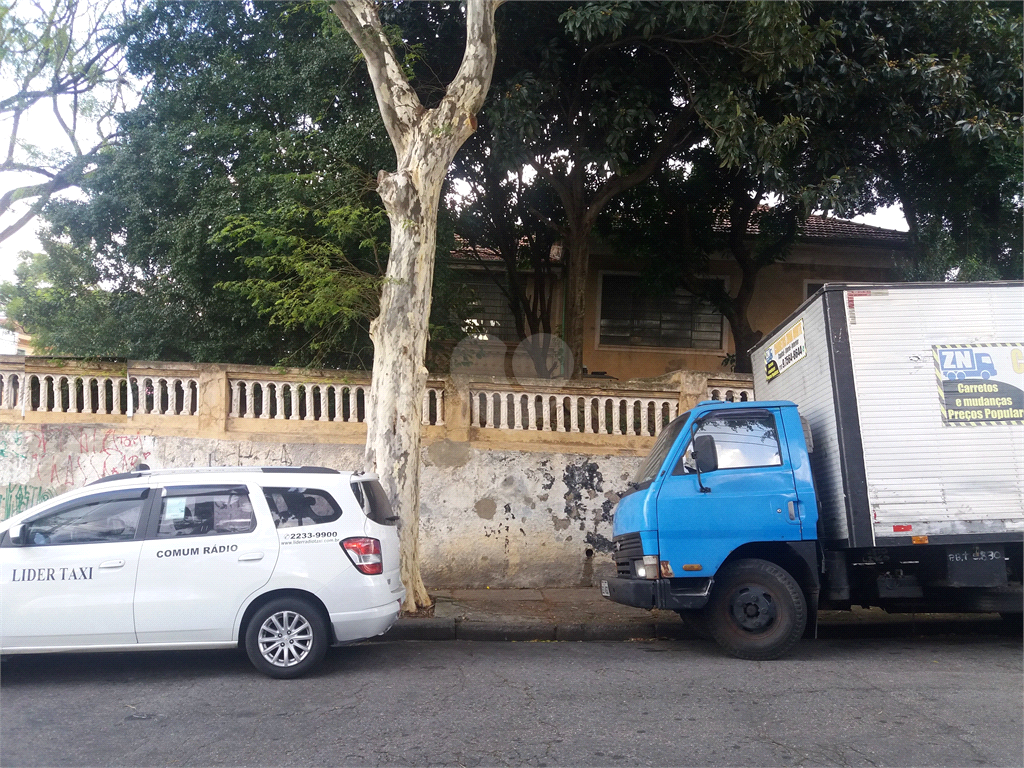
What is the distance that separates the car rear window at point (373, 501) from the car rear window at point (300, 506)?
0.23 m

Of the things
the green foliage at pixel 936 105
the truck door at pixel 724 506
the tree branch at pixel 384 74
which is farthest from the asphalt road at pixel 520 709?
the green foliage at pixel 936 105

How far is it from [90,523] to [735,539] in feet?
16.5

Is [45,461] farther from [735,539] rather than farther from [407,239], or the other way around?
[735,539]

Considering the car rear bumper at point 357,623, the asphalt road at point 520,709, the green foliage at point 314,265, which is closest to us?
the asphalt road at point 520,709

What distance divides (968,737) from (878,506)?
208cm

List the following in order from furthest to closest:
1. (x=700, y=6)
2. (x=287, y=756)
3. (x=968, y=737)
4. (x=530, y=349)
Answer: (x=530, y=349), (x=700, y=6), (x=968, y=737), (x=287, y=756)

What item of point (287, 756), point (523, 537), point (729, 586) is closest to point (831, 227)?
point (523, 537)

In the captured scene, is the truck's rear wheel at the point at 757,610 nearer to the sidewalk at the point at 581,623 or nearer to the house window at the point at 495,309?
the sidewalk at the point at 581,623

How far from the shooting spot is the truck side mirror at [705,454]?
6.68 m

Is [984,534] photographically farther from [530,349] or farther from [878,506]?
[530,349]

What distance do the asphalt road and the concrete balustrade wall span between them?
104 inches

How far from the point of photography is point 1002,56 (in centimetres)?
1034

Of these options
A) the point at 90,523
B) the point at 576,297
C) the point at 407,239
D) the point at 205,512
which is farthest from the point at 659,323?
the point at 90,523

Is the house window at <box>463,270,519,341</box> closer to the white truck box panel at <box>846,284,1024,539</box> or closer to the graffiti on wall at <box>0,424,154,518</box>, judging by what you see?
the graffiti on wall at <box>0,424,154,518</box>
